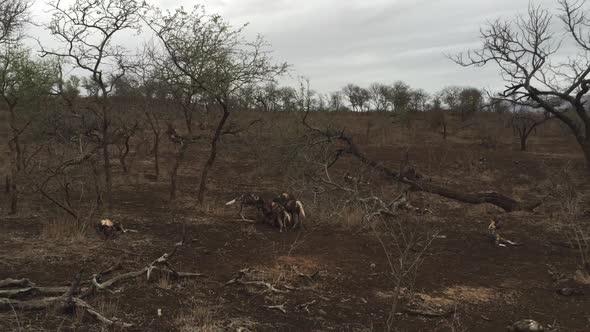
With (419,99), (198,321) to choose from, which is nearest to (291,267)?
(198,321)

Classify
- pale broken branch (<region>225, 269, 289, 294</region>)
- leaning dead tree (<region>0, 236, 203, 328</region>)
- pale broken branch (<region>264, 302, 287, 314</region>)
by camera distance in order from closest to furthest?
leaning dead tree (<region>0, 236, 203, 328</region>) < pale broken branch (<region>264, 302, 287, 314</region>) < pale broken branch (<region>225, 269, 289, 294</region>)

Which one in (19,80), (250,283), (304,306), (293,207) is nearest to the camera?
(304,306)

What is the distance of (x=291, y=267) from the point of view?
6242 millimetres

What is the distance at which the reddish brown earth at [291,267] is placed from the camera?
4.70 metres

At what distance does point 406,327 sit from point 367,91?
5142 cm

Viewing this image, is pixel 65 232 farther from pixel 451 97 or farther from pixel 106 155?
pixel 451 97

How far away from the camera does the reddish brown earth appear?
470 cm

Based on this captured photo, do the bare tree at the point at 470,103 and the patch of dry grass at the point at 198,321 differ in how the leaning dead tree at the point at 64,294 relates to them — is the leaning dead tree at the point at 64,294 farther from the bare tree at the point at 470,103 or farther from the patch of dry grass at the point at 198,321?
the bare tree at the point at 470,103

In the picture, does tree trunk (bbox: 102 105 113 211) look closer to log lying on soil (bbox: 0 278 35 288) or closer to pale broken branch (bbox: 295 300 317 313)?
log lying on soil (bbox: 0 278 35 288)

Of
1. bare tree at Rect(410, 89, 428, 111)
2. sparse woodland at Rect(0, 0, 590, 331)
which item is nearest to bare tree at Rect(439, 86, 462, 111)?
bare tree at Rect(410, 89, 428, 111)

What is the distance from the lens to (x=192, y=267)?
621 centimetres

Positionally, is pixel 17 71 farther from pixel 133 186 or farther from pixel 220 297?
pixel 220 297

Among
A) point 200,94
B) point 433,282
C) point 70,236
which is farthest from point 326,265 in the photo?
point 200,94

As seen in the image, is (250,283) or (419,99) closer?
(250,283)
